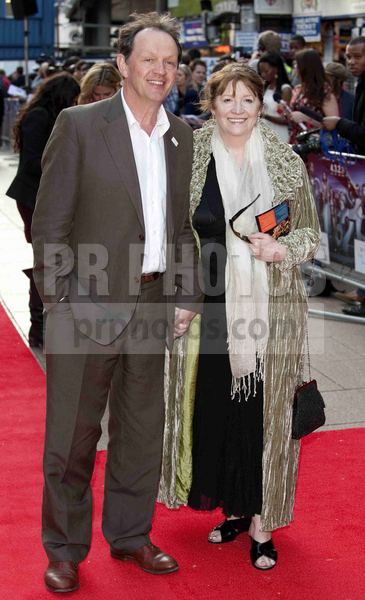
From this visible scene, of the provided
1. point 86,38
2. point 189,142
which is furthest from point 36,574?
point 86,38

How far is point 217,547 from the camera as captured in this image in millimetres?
4004

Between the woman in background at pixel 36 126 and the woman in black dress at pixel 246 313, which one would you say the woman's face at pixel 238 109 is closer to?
the woman in black dress at pixel 246 313

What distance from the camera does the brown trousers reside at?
351 centimetres

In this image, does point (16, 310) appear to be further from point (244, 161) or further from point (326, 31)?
point (326, 31)

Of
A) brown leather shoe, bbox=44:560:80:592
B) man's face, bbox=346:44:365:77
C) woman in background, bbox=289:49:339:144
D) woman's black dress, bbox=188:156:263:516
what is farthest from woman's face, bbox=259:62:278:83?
brown leather shoe, bbox=44:560:80:592

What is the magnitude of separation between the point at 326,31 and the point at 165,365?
1808 centimetres

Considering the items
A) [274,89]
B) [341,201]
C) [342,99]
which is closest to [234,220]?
[341,201]

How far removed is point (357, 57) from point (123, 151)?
4983 millimetres

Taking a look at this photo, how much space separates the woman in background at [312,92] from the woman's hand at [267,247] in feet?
14.2

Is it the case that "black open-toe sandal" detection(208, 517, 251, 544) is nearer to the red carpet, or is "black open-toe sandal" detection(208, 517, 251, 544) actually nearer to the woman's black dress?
the red carpet

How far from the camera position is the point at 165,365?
12.8ft

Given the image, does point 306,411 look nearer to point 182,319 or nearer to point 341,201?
point 182,319

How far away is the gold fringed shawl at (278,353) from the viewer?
3.78 m

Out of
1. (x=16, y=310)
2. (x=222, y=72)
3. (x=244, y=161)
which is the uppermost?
(x=222, y=72)
